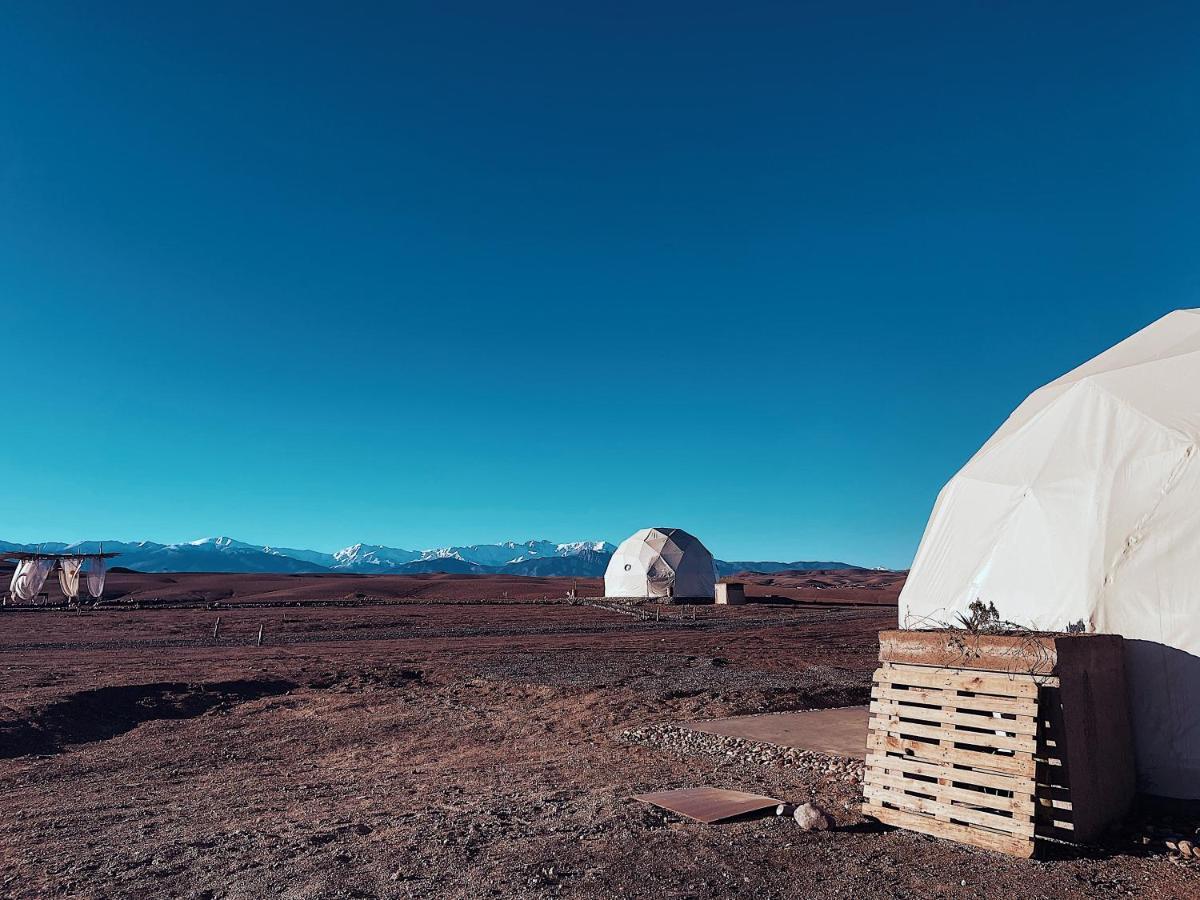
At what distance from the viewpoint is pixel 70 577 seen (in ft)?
142

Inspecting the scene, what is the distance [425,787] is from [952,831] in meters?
5.49

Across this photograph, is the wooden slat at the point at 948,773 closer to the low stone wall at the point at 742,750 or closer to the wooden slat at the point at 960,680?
the wooden slat at the point at 960,680

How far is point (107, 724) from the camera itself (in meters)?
13.6

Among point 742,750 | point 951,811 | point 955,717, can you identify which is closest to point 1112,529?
point 955,717

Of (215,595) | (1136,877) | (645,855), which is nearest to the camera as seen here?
(1136,877)

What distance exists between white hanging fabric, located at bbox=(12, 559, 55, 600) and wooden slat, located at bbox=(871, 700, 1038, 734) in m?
50.3

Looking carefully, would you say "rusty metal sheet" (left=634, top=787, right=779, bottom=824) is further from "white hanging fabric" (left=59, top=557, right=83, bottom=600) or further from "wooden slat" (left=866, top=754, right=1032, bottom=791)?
"white hanging fabric" (left=59, top=557, right=83, bottom=600)

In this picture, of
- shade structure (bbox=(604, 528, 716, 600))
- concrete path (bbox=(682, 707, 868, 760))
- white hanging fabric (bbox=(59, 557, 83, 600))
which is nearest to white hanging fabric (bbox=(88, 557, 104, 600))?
white hanging fabric (bbox=(59, 557, 83, 600))

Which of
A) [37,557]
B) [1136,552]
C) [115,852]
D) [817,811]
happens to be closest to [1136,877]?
[817,811]

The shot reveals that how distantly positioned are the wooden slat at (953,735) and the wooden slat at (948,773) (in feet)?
0.71

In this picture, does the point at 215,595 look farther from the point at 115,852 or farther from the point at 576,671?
the point at 115,852

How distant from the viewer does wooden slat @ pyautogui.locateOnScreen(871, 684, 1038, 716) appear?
20.3 feet

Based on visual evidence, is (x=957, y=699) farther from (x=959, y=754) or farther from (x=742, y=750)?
(x=742, y=750)

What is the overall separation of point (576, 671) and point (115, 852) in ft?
42.3
